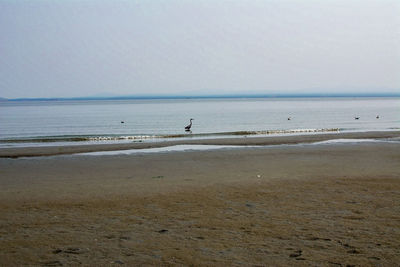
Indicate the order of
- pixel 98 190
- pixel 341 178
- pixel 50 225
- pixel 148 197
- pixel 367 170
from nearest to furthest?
pixel 50 225 < pixel 148 197 < pixel 98 190 < pixel 341 178 < pixel 367 170

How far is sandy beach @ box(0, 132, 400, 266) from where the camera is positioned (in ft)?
23.4

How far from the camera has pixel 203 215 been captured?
378 inches

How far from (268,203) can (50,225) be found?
4972mm

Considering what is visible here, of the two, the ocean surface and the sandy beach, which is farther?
the ocean surface

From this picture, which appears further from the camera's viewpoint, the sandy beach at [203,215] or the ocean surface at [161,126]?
the ocean surface at [161,126]

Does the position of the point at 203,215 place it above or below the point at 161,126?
above

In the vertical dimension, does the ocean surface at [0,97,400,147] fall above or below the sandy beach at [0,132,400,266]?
below

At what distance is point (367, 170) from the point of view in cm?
1598

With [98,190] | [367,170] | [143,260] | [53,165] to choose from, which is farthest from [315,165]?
[143,260]

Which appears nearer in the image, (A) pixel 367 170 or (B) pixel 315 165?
(A) pixel 367 170

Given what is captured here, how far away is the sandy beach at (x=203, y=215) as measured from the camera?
7141 mm

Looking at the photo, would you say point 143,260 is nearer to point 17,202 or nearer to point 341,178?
point 17,202

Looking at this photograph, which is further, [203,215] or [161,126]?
[161,126]

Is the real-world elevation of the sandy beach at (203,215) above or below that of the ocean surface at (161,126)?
above
